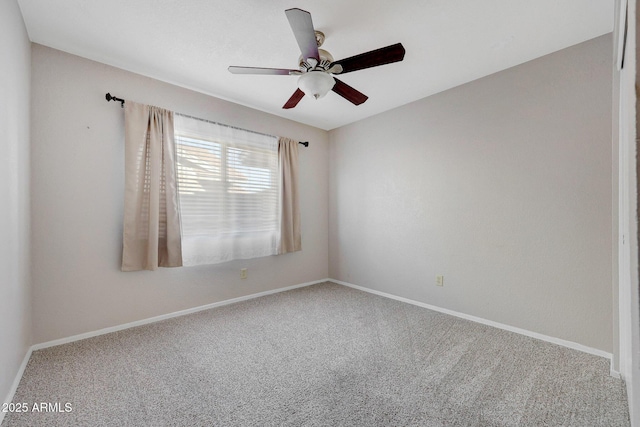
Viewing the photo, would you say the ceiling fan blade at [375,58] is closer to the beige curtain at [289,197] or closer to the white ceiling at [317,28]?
the white ceiling at [317,28]

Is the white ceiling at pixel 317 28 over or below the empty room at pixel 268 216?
over

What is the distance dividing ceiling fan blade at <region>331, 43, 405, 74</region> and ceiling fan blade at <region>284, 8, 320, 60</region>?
22 centimetres

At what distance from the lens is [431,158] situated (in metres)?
3.20

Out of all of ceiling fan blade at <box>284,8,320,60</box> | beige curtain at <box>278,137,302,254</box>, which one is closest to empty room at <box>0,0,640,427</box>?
ceiling fan blade at <box>284,8,320,60</box>

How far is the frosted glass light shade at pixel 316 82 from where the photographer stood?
6.59 ft

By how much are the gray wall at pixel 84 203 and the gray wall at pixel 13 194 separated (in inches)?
6.0

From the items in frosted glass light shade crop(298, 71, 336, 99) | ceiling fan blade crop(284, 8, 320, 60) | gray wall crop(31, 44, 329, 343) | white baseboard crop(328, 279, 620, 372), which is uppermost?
ceiling fan blade crop(284, 8, 320, 60)

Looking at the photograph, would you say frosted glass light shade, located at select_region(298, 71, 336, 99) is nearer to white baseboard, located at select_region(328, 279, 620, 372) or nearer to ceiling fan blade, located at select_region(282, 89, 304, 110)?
ceiling fan blade, located at select_region(282, 89, 304, 110)

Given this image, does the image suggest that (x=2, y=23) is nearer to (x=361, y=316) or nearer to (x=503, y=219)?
(x=361, y=316)

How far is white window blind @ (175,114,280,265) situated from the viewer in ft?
9.74

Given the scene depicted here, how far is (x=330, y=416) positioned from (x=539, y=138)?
271 cm

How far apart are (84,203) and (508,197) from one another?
382 cm

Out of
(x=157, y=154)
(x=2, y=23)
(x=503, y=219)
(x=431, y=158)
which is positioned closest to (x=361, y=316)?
(x=503, y=219)

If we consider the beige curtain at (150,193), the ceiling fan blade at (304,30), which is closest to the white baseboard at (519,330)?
the beige curtain at (150,193)
